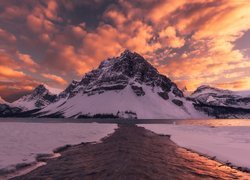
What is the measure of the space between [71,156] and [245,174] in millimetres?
16678

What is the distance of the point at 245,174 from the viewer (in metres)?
19.3

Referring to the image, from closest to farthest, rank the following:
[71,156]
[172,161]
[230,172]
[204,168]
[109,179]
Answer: [109,179], [230,172], [204,168], [172,161], [71,156]

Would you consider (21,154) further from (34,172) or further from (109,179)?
(109,179)

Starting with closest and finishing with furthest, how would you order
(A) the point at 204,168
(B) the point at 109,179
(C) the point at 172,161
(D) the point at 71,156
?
1. (B) the point at 109,179
2. (A) the point at 204,168
3. (C) the point at 172,161
4. (D) the point at 71,156

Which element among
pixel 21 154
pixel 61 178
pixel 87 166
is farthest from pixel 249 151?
pixel 21 154

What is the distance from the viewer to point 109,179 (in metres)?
16.9

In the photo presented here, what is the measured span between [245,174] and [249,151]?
9610 millimetres

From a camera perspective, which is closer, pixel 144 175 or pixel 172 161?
pixel 144 175

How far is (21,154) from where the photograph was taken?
2491 centimetres

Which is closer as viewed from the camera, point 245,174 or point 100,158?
point 245,174

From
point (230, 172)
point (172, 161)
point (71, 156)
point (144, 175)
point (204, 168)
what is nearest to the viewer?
point (144, 175)

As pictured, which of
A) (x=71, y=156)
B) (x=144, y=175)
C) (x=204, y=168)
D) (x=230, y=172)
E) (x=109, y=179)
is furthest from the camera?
(x=71, y=156)

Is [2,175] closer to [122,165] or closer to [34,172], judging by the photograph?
[34,172]

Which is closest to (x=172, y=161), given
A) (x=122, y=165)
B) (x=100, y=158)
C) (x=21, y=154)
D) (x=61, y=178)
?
(x=122, y=165)
